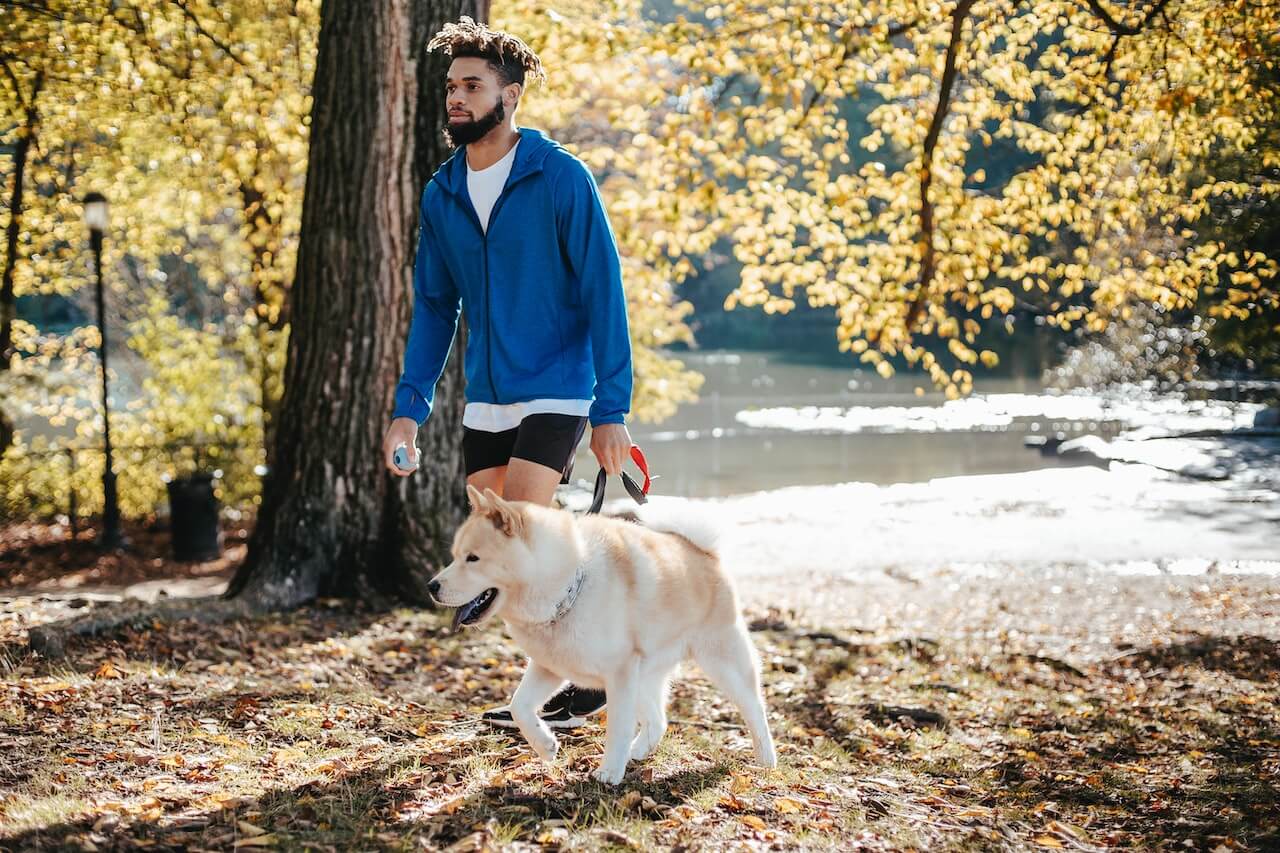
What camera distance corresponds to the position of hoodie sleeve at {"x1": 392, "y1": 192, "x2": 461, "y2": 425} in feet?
14.4

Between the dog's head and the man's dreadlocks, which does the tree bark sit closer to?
the man's dreadlocks

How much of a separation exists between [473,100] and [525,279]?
667mm

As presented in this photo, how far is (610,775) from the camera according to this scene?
383 cm

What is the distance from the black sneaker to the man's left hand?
3.72 feet

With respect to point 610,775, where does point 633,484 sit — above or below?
above

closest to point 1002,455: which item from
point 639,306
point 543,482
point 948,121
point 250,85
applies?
point 639,306

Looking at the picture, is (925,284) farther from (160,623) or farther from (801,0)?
(160,623)

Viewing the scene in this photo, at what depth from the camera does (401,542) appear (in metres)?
7.41

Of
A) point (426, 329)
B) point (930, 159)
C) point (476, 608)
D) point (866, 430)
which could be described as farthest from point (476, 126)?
point (866, 430)

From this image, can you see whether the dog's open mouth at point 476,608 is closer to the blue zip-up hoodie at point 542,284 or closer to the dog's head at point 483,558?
the dog's head at point 483,558

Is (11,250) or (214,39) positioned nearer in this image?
(214,39)

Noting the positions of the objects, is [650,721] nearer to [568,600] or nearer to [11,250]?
[568,600]

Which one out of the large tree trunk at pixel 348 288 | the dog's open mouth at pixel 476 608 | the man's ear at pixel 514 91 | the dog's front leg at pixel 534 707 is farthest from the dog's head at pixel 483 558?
the large tree trunk at pixel 348 288

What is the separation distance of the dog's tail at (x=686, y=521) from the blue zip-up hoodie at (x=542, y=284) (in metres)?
0.53
